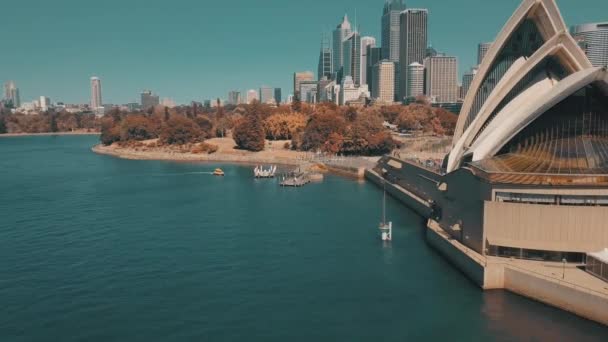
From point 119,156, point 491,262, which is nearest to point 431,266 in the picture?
point 491,262

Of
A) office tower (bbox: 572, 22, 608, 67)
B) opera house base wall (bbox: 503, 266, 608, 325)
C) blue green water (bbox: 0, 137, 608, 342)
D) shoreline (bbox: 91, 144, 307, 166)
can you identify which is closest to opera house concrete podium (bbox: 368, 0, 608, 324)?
opera house base wall (bbox: 503, 266, 608, 325)

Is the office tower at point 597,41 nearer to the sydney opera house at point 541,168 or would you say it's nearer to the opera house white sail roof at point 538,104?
the opera house white sail roof at point 538,104

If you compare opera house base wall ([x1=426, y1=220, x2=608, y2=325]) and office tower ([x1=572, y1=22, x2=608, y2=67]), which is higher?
office tower ([x1=572, y1=22, x2=608, y2=67])

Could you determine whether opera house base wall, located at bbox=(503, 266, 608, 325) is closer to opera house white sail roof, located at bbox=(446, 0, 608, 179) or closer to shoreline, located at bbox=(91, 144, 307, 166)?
opera house white sail roof, located at bbox=(446, 0, 608, 179)

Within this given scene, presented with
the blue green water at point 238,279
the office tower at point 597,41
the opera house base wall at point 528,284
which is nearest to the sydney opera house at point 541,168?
the opera house base wall at point 528,284

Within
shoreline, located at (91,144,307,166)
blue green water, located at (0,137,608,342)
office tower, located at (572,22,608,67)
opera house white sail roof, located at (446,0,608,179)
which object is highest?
office tower, located at (572,22,608,67)
